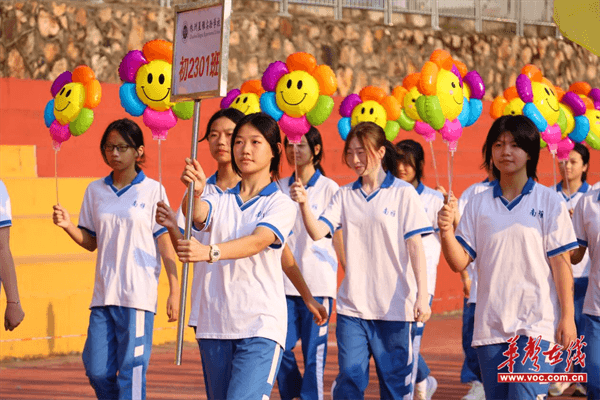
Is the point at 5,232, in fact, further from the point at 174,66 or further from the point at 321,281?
the point at 321,281

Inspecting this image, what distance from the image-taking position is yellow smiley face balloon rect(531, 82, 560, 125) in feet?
24.2

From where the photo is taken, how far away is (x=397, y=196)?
21.0ft

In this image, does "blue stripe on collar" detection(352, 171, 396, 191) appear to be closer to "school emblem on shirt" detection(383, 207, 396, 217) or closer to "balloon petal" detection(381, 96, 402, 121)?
"school emblem on shirt" detection(383, 207, 396, 217)

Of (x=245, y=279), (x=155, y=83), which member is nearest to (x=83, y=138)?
(x=155, y=83)

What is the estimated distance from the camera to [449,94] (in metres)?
6.87

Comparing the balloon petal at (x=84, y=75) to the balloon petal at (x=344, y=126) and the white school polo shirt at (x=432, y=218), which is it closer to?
the balloon petal at (x=344, y=126)

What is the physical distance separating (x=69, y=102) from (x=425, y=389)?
3.40 meters

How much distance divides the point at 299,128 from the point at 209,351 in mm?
A: 2583

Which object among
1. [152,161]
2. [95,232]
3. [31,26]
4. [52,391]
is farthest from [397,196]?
[31,26]

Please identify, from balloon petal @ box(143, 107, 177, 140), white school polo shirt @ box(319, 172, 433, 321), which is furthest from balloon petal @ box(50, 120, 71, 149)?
white school polo shirt @ box(319, 172, 433, 321)

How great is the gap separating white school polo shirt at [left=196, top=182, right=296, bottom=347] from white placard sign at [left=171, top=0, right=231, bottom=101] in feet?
1.77

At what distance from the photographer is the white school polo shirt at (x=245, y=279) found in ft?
15.1

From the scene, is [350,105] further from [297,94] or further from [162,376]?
[162,376]

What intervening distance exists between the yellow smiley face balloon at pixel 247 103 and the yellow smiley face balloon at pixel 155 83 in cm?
85
